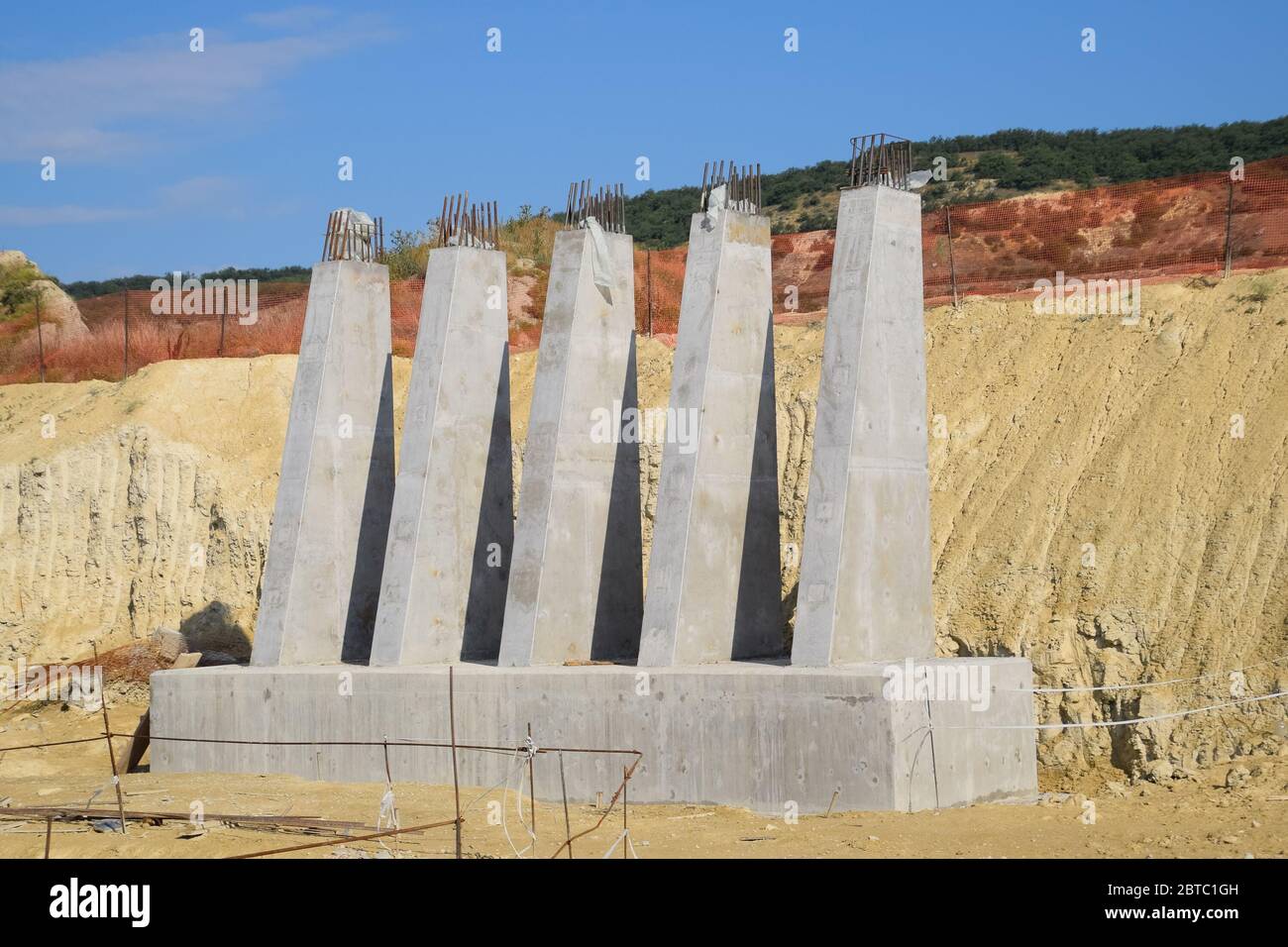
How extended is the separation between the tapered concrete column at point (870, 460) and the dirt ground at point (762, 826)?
6.62ft

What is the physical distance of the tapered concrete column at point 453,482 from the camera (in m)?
19.3

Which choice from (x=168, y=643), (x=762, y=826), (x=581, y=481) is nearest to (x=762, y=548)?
(x=581, y=481)

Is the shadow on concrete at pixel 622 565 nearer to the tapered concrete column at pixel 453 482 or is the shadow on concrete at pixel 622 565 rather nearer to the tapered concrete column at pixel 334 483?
the tapered concrete column at pixel 453 482

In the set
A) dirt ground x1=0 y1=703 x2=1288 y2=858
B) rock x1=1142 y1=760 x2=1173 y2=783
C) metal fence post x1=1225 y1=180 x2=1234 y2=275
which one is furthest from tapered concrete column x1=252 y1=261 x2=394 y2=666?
metal fence post x1=1225 y1=180 x2=1234 y2=275

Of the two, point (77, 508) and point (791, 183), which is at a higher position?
point (791, 183)

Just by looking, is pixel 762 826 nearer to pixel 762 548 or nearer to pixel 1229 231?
pixel 762 548

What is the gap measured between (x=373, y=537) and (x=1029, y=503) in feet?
30.5

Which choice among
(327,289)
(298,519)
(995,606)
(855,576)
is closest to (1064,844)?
(855,576)

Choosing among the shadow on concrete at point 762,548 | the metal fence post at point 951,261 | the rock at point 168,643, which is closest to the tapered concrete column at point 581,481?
the shadow on concrete at point 762,548

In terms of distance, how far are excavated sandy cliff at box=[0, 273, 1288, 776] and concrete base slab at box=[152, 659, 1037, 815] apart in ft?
8.44

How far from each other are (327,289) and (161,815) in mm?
8778

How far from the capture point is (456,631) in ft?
64.6

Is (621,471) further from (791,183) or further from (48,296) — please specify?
(791,183)
